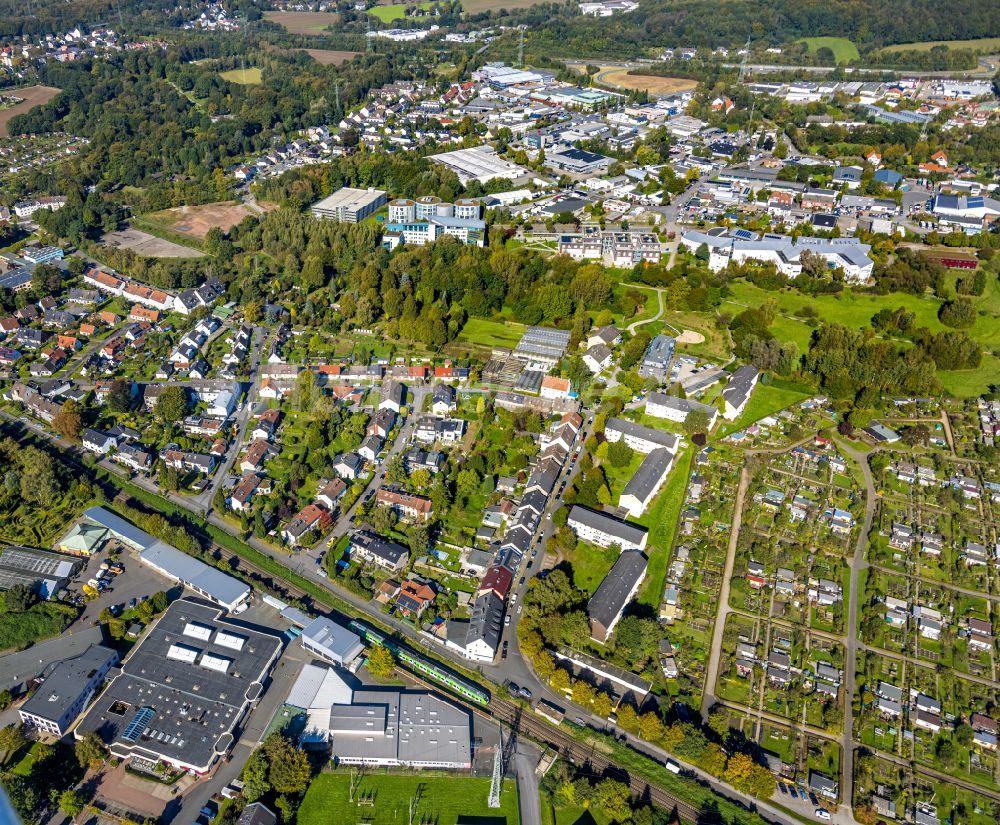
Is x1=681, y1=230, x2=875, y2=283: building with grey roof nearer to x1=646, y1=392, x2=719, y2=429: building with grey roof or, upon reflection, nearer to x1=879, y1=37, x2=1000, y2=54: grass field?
x1=646, y1=392, x2=719, y2=429: building with grey roof

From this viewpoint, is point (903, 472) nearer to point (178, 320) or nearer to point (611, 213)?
point (611, 213)

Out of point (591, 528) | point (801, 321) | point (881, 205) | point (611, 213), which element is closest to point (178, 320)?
point (591, 528)

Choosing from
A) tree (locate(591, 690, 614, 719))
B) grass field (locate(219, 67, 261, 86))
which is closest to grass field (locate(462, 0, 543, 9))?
grass field (locate(219, 67, 261, 86))

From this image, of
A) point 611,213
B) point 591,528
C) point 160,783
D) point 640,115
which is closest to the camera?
point 160,783

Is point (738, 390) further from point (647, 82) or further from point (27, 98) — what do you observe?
point (27, 98)

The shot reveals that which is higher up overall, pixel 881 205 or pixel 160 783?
pixel 881 205

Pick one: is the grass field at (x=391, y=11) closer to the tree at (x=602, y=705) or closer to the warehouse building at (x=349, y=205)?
the warehouse building at (x=349, y=205)
